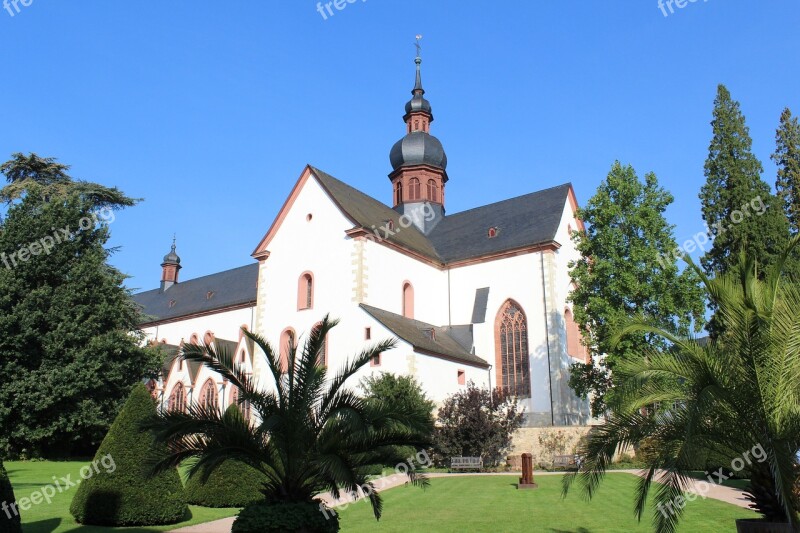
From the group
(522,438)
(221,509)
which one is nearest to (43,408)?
(221,509)

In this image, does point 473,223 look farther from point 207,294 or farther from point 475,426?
point 207,294

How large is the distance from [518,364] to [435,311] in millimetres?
5630

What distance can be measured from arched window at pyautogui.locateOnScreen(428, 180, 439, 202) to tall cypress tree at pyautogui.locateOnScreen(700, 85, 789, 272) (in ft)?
56.7

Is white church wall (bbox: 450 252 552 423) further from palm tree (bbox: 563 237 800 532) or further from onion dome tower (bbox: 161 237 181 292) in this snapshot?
onion dome tower (bbox: 161 237 181 292)

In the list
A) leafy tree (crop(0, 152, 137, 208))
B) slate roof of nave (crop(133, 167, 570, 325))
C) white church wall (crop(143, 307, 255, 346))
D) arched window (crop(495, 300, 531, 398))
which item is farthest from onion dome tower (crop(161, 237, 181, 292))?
arched window (crop(495, 300, 531, 398))

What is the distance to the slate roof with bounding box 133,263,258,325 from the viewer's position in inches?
1783

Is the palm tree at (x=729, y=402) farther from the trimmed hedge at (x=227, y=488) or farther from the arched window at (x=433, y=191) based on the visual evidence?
the arched window at (x=433, y=191)

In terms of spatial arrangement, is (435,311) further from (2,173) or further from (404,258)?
(2,173)

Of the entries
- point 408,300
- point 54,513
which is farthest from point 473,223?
point 54,513

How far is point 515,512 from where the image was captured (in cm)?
1444

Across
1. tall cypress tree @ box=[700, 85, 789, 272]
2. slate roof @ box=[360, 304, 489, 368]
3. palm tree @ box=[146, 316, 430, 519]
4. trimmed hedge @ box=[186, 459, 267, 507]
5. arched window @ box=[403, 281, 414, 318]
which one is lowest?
trimmed hedge @ box=[186, 459, 267, 507]

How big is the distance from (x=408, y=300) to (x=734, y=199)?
1548 centimetres

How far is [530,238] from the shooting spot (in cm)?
3244

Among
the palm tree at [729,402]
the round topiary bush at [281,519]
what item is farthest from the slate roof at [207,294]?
the palm tree at [729,402]
